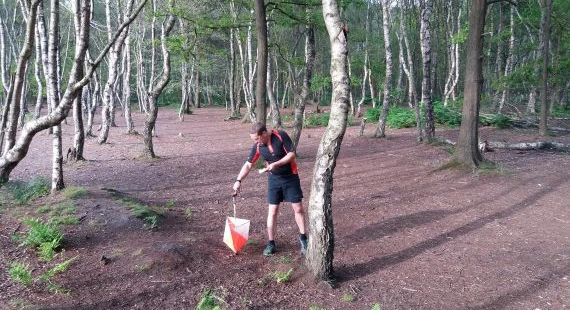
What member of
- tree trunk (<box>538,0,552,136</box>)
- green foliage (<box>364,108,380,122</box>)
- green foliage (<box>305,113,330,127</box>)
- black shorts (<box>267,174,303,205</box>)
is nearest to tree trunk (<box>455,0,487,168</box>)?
black shorts (<box>267,174,303,205</box>)

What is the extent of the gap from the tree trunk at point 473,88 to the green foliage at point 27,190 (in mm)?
9313

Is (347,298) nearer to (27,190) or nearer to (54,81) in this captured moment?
(27,190)

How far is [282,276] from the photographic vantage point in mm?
4676

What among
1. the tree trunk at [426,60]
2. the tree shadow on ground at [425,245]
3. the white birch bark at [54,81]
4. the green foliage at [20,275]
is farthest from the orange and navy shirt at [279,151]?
the tree trunk at [426,60]

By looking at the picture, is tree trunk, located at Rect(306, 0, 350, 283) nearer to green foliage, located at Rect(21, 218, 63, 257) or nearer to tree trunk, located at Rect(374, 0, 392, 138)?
green foliage, located at Rect(21, 218, 63, 257)

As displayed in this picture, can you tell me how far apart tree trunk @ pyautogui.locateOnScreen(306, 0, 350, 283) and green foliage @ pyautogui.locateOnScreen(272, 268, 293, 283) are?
0.28 meters

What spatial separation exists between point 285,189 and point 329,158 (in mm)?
974

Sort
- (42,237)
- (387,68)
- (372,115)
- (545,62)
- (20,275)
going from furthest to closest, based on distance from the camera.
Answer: (372,115) < (387,68) < (545,62) < (42,237) < (20,275)

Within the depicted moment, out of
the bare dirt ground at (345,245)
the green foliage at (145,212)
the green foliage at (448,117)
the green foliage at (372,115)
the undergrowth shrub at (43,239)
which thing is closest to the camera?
the bare dirt ground at (345,245)

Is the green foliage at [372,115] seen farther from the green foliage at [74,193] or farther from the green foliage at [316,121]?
the green foliage at [74,193]

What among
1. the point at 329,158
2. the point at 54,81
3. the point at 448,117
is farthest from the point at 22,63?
the point at 448,117

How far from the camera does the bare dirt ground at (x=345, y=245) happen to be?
14.2 feet

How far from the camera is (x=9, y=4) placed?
27391 mm

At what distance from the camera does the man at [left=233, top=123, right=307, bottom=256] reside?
522 cm
